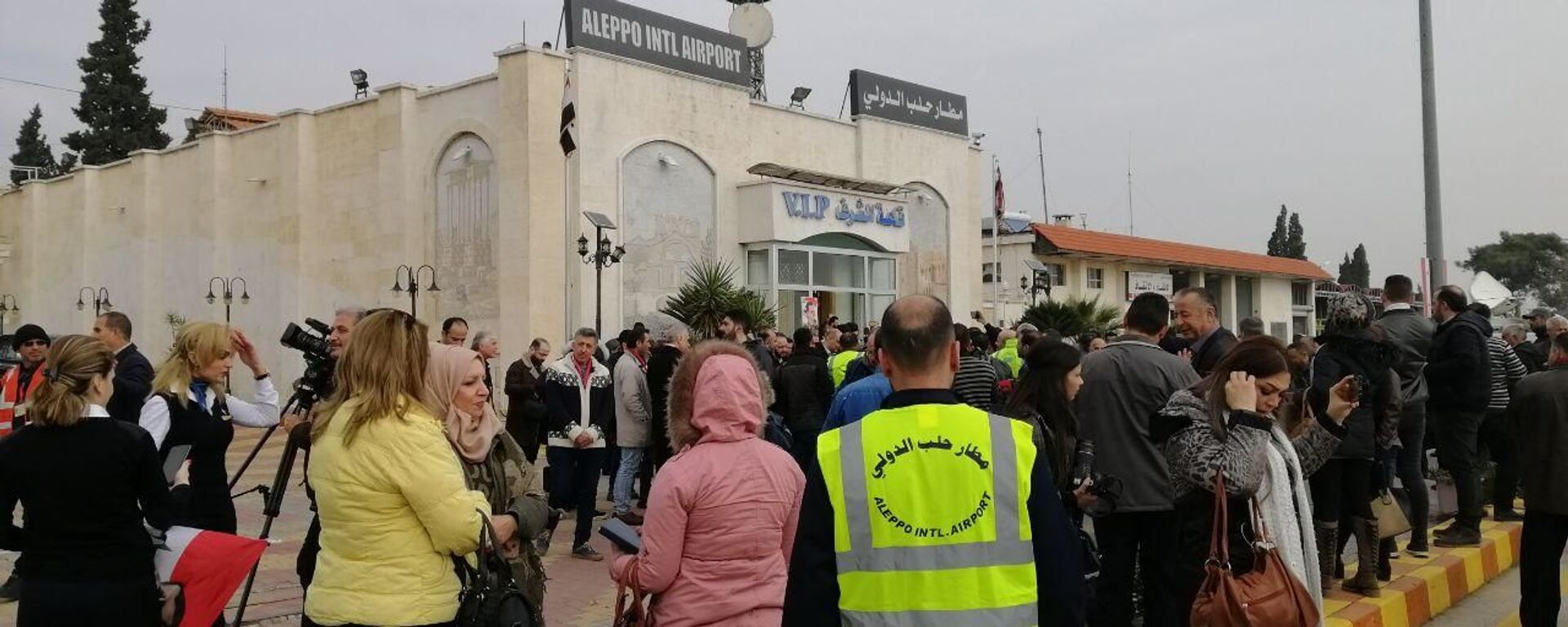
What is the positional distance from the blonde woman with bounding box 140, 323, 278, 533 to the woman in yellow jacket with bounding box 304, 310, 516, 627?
1975 millimetres

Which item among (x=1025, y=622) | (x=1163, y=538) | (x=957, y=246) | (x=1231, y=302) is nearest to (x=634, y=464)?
(x=1163, y=538)

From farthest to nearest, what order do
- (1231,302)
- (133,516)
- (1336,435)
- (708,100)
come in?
(1231,302), (708,100), (1336,435), (133,516)

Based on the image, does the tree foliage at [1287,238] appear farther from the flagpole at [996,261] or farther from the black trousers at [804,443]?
the black trousers at [804,443]

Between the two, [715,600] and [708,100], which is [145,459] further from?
[708,100]

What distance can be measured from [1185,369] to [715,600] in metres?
2.77

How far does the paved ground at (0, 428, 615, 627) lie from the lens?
6.29 m

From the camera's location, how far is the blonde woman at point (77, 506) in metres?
3.58

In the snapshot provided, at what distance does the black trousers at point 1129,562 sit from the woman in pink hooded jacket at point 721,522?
2.07m

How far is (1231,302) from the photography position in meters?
41.4

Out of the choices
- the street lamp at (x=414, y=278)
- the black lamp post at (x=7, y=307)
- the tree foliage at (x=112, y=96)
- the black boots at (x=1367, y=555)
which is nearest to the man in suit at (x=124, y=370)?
the black boots at (x=1367, y=555)

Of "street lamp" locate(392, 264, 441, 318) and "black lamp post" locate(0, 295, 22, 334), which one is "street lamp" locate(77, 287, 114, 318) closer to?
"black lamp post" locate(0, 295, 22, 334)

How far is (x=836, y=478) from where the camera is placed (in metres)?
2.48

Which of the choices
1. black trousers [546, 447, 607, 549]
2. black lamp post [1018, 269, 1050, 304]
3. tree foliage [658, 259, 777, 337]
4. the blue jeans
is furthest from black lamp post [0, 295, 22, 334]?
the blue jeans

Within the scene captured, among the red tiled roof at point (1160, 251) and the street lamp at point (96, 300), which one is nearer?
the street lamp at point (96, 300)
